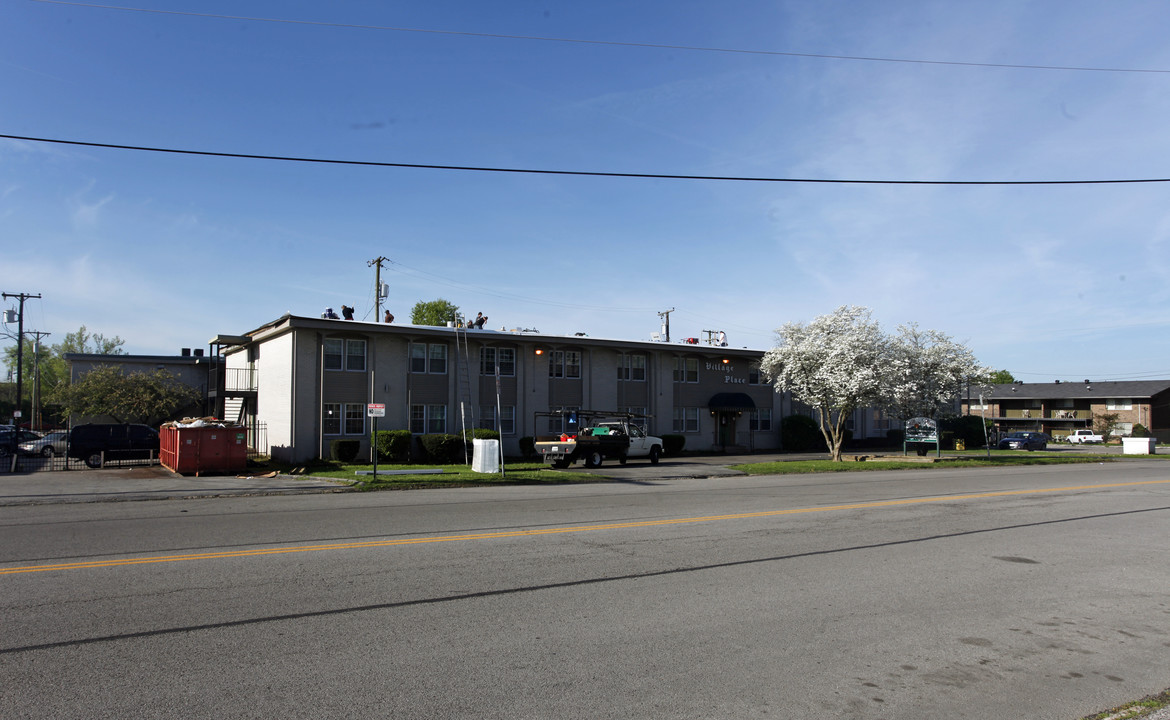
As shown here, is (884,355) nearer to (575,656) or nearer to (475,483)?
(475,483)

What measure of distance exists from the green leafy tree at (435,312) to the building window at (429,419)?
4780cm

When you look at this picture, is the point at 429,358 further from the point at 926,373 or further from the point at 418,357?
the point at 926,373

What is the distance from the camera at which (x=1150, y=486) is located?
2170 centimetres

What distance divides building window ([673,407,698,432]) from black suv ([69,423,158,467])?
23.9 m

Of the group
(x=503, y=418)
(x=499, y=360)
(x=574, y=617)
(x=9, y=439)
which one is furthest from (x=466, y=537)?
(x=9, y=439)

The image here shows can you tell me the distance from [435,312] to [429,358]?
159ft

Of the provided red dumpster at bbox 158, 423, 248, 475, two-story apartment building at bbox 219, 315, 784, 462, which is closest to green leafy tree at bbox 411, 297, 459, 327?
two-story apartment building at bbox 219, 315, 784, 462


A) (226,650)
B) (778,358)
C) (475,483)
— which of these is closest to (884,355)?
(778,358)

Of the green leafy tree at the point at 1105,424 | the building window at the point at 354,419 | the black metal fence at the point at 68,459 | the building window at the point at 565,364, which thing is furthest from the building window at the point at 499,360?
the green leafy tree at the point at 1105,424

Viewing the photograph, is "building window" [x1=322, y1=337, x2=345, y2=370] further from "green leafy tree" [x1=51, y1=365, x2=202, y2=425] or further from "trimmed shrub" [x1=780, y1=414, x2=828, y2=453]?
"trimmed shrub" [x1=780, y1=414, x2=828, y2=453]

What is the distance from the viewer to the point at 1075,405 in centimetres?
7719

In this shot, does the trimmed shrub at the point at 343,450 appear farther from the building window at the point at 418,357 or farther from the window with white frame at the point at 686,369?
the window with white frame at the point at 686,369

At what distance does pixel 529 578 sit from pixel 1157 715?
17.6 ft

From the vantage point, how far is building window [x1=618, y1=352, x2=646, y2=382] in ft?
124
